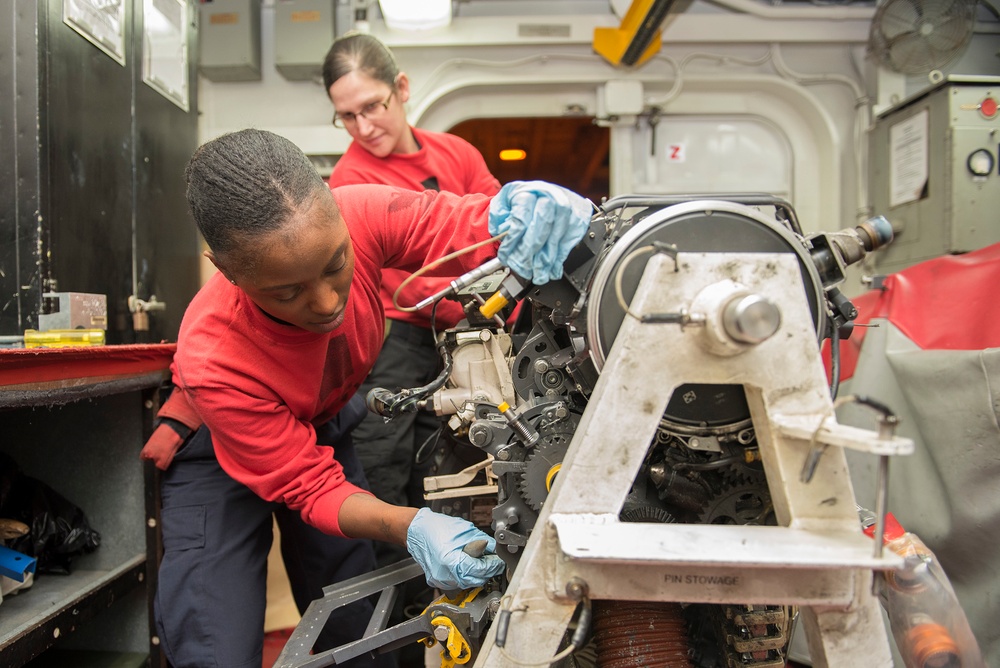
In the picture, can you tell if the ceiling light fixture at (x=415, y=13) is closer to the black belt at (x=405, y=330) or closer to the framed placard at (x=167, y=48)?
the framed placard at (x=167, y=48)

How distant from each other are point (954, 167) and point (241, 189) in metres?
2.85

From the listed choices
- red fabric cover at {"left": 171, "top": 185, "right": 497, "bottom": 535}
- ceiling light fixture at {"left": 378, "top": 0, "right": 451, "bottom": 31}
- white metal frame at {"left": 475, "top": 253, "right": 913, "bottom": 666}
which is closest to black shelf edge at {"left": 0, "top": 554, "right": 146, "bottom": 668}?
red fabric cover at {"left": 171, "top": 185, "right": 497, "bottom": 535}

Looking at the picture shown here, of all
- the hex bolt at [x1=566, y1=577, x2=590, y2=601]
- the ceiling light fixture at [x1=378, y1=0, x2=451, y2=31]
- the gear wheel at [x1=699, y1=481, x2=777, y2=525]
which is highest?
the ceiling light fixture at [x1=378, y1=0, x2=451, y2=31]

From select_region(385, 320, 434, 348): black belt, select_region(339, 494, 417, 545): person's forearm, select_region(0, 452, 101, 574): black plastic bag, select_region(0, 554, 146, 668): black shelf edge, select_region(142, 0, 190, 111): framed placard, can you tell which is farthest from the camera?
select_region(142, 0, 190, 111): framed placard

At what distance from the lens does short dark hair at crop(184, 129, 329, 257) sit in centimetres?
111

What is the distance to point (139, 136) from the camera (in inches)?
96.2

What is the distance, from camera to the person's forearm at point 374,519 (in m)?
1.31

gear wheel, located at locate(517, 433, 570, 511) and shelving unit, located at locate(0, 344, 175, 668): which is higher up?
gear wheel, located at locate(517, 433, 570, 511)

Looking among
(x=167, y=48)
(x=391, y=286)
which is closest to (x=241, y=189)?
(x=391, y=286)

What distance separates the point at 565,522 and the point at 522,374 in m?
0.46

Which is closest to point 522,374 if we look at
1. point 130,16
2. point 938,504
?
point 938,504

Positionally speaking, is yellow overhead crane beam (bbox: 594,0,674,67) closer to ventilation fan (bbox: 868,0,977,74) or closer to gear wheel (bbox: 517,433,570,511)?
ventilation fan (bbox: 868,0,977,74)

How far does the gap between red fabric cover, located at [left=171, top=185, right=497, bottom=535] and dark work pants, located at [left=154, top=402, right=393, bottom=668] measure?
0.24 m

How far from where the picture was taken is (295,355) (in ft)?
4.62
